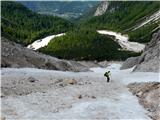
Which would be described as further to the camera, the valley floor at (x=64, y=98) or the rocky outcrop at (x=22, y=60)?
the rocky outcrop at (x=22, y=60)

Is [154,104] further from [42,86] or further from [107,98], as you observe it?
[42,86]

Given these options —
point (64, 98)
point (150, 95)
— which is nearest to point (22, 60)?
point (64, 98)

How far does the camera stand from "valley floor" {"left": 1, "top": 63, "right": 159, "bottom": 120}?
31203 mm

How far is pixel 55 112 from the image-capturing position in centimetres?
3158

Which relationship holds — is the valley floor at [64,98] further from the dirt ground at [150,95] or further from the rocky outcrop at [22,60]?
the rocky outcrop at [22,60]

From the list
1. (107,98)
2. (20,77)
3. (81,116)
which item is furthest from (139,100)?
(20,77)

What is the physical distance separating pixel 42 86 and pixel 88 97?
20.8ft

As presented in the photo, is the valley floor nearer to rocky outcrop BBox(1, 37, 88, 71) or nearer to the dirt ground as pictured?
the dirt ground

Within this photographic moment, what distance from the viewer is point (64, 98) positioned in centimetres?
3684

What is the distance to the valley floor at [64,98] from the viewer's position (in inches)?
1228

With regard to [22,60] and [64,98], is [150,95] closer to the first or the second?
[64,98]

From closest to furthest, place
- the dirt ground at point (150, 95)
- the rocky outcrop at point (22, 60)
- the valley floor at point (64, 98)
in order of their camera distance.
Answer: the valley floor at point (64, 98)
the dirt ground at point (150, 95)
the rocky outcrop at point (22, 60)

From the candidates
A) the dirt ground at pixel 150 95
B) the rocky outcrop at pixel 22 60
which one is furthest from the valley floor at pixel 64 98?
the rocky outcrop at pixel 22 60

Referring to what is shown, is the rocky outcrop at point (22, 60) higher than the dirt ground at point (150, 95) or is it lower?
lower
